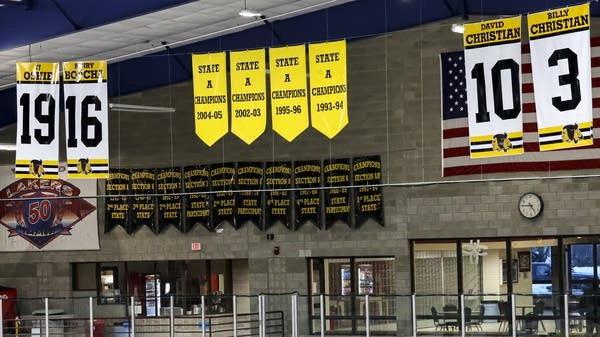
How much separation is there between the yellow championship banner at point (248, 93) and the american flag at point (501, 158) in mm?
5824

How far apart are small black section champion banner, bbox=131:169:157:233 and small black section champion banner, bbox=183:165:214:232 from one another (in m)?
1.04

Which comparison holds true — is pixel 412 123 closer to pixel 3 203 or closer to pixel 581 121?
pixel 581 121

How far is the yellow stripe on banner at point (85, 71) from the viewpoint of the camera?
2344 centimetres

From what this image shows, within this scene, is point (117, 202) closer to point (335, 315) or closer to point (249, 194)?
point (249, 194)

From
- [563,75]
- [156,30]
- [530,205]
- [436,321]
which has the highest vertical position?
[156,30]

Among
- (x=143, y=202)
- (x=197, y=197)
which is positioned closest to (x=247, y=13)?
(x=197, y=197)

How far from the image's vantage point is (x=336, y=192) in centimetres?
2838

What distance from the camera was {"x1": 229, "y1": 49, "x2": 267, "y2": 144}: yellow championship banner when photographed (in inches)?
885

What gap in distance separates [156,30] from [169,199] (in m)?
6.45

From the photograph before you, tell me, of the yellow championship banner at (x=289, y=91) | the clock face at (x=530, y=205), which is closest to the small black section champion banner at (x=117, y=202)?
the yellow championship banner at (x=289, y=91)

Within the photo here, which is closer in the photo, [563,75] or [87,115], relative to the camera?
[563,75]

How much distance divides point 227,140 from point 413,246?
5.90 meters

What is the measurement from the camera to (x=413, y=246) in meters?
27.7

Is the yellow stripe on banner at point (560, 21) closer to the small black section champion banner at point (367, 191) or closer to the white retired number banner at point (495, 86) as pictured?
the white retired number banner at point (495, 86)
